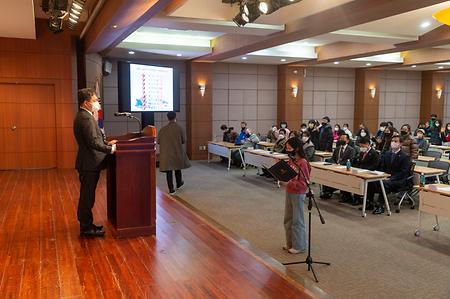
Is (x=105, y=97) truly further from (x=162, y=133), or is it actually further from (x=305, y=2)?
(x=305, y=2)

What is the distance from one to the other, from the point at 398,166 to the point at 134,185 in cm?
475

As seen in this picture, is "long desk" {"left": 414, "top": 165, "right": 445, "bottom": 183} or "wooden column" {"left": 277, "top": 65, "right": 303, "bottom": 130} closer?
"long desk" {"left": 414, "top": 165, "right": 445, "bottom": 183}

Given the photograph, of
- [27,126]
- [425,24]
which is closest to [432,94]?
[425,24]

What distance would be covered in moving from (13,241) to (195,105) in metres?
9.21

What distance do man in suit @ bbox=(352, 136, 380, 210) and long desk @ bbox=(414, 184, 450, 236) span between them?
70.1 inches

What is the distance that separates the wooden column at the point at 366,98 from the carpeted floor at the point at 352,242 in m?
8.81

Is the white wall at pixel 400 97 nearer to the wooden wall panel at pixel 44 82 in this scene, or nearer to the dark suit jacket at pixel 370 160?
the dark suit jacket at pixel 370 160

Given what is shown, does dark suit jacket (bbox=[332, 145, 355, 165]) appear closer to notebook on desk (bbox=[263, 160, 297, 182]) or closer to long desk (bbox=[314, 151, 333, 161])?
long desk (bbox=[314, 151, 333, 161])

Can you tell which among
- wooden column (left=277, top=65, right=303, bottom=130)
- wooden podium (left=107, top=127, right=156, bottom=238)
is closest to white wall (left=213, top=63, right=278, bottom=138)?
wooden column (left=277, top=65, right=303, bottom=130)

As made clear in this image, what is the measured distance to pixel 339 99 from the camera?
52.6ft

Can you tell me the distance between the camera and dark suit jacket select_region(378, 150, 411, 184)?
6.97 meters

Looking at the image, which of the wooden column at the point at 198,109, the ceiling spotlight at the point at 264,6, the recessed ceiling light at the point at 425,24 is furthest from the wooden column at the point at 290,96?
the ceiling spotlight at the point at 264,6

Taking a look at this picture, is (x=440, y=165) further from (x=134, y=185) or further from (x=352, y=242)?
(x=134, y=185)

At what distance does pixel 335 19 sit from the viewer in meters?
6.77
